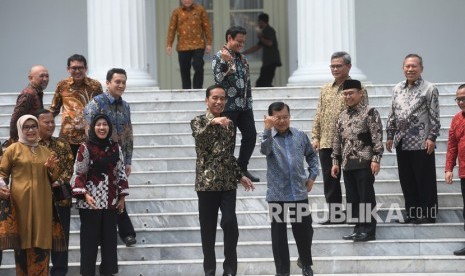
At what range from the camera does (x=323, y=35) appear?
1717 centimetres

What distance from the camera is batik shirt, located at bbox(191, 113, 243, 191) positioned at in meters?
11.1

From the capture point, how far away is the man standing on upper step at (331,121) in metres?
12.5

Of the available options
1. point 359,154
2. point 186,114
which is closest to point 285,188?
point 359,154

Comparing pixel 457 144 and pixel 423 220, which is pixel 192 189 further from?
pixel 457 144

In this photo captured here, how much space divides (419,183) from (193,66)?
17.7 ft

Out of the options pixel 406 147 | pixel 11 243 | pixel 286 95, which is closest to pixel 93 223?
pixel 11 243

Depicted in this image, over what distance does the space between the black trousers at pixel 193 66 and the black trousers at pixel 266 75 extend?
8.60 feet

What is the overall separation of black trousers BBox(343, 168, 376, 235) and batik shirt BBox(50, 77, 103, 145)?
2589mm

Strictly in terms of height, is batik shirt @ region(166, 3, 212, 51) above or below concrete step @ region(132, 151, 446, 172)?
above

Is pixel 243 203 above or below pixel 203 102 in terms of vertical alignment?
below

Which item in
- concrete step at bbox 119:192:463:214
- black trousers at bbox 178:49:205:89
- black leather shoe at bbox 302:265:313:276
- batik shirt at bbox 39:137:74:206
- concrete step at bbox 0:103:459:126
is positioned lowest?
black leather shoe at bbox 302:265:313:276

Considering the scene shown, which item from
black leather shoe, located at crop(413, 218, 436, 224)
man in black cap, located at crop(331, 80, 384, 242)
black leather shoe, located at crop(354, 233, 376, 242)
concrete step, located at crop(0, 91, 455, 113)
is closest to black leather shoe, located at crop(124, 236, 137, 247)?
man in black cap, located at crop(331, 80, 384, 242)

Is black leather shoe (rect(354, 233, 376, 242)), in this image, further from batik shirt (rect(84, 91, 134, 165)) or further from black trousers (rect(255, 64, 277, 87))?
black trousers (rect(255, 64, 277, 87))

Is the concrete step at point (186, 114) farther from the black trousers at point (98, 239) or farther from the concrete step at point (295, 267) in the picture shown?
the black trousers at point (98, 239)
